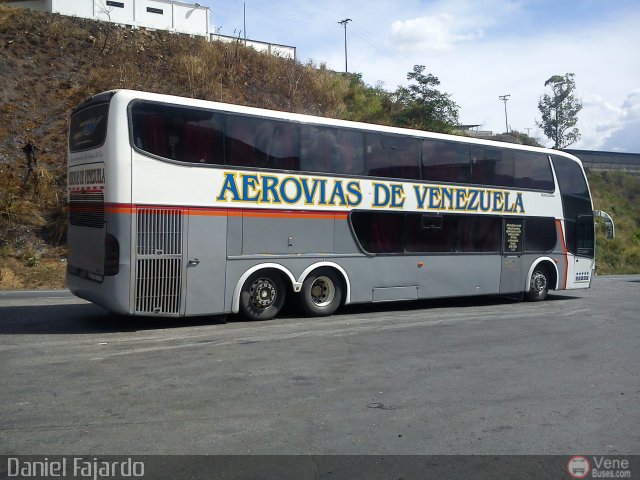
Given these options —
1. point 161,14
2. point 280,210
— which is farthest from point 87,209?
point 161,14

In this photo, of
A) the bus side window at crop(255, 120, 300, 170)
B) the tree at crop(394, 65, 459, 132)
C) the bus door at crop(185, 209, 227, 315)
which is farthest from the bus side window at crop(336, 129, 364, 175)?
the tree at crop(394, 65, 459, 132)

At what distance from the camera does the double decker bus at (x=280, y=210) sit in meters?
9.75

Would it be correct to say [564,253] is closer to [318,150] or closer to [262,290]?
[318,150]

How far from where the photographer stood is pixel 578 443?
550 cm

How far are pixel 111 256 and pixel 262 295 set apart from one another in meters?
2.84

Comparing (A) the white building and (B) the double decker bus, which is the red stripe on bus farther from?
(A) the white building

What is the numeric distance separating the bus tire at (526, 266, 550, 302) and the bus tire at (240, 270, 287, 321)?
7.37 metres

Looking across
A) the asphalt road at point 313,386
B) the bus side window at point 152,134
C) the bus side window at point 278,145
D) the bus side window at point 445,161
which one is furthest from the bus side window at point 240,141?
the bus side window at point 445,161

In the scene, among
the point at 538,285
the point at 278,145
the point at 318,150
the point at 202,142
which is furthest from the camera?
the point at 538,285

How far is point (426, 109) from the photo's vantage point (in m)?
36.5

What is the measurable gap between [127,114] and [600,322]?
9.58 metres

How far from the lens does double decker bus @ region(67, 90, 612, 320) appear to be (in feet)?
32.0

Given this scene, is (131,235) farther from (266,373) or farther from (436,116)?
(436,116)

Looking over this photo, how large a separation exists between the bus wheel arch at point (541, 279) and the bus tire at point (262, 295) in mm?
7168
